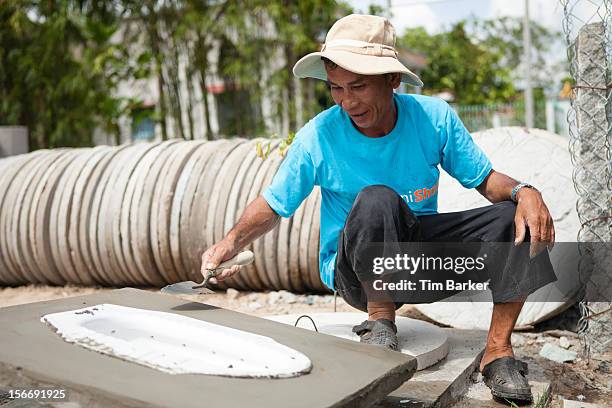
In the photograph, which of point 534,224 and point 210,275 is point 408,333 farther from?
point 210,275

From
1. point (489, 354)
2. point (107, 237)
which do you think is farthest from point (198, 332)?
point (107, 237)

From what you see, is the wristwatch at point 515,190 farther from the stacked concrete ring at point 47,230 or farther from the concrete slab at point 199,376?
the stacked concrete ring at point 47,230

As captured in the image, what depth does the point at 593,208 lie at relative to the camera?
3.09 meters

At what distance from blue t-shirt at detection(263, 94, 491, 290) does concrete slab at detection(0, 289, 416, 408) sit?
1.92ft

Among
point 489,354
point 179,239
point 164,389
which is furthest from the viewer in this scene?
point 179,239

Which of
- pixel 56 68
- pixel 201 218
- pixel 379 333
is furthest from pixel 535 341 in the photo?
pixel 56 68

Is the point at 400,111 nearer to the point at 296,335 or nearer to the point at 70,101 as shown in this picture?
the point at 296,335

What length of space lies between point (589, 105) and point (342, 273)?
147 centimetres

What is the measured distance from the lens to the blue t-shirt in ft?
8.18

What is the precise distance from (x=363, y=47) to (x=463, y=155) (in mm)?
538

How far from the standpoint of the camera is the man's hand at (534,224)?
7.31 ft

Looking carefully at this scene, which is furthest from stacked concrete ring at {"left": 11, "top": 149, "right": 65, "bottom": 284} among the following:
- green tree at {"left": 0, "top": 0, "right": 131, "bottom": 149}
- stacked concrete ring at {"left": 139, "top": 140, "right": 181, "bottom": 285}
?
green tree at {"left": 0, "top": 0, "right": 131, "bottom": 149}

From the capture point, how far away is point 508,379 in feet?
7.58

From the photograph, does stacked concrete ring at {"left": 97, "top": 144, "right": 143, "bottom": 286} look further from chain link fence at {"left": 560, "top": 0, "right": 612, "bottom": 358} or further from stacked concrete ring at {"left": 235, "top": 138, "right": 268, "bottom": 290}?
chain link fence at {"left": 560, "top": 0, "right": 612, "bottom": 358}
